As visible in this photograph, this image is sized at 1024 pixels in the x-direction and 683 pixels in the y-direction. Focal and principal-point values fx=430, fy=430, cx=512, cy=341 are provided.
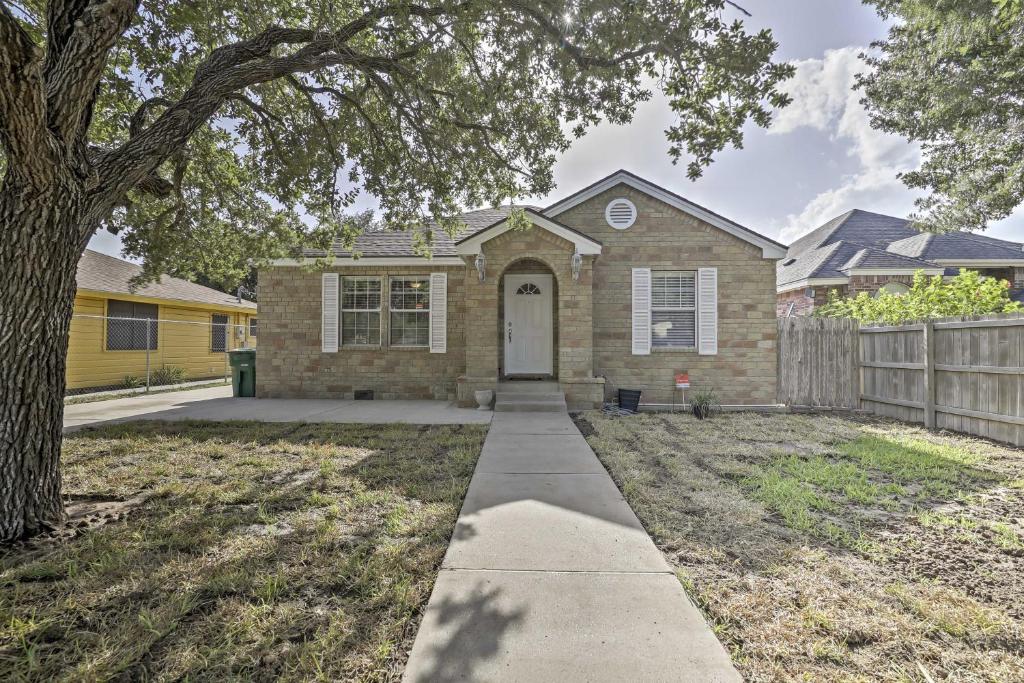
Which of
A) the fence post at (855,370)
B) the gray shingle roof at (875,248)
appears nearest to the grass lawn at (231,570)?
the fence post at (855,370)

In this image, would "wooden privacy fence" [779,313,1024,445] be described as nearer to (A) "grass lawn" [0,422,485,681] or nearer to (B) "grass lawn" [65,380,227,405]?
(A) "grass lawn" [0,422,485,681]

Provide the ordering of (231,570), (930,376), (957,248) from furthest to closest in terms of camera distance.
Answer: (957,248) < (930,376) < (231,570)

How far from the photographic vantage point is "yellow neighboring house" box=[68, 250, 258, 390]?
40.3 ft

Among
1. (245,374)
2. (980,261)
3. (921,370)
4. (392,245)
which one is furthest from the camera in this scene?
(980,261)

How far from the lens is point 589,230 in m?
9.91

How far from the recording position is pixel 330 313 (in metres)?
10.4

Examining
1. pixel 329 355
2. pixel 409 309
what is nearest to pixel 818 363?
pixel 409 309

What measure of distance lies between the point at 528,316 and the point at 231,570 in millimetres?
8234

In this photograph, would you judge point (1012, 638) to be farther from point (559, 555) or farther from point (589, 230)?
point (589, 230)

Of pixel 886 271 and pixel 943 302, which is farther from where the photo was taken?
pixel 886 271

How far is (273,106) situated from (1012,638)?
33.7 ft

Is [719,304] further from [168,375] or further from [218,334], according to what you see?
[218,334]

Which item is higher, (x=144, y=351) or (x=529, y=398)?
(x=144, y=351)

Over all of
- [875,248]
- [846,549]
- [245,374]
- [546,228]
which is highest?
[875,248]
